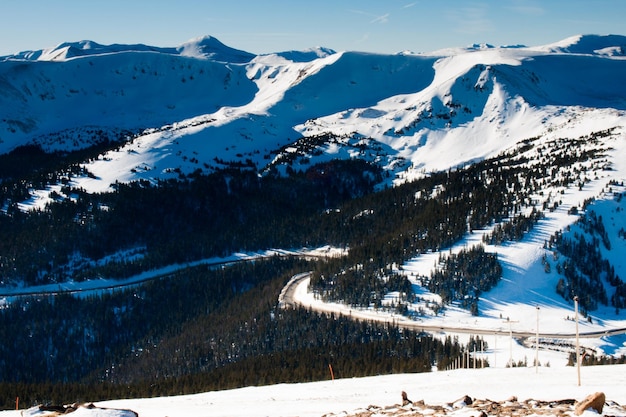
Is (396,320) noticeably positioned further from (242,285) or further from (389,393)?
(389,393)

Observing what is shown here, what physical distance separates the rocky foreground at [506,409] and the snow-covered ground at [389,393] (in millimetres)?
3171

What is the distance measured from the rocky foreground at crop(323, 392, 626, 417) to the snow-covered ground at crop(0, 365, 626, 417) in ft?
10.4

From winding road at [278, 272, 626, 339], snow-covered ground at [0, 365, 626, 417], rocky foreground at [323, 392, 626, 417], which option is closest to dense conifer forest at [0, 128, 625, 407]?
winding road at [278, 272, 626, 339]

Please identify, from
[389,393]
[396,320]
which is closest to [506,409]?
[389,393]

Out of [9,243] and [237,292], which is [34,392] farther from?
[9,243]

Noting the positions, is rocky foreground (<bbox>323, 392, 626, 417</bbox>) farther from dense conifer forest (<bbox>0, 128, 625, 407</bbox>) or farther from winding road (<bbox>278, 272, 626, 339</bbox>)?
winding road (<bbox>278, 272, 626, 339</bbox>)

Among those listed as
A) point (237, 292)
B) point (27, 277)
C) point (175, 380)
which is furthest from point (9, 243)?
point (175, 380)

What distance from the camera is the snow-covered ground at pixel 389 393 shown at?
1672 inches

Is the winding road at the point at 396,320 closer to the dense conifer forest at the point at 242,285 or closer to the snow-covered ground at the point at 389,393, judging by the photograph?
the dense conifer forest at the point at 242,285

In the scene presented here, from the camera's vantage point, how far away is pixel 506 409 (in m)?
34.2

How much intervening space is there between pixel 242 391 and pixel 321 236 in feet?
431

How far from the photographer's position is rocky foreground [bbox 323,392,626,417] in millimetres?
31312

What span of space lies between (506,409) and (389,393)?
15294 mm

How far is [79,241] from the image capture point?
181125 millimetres
